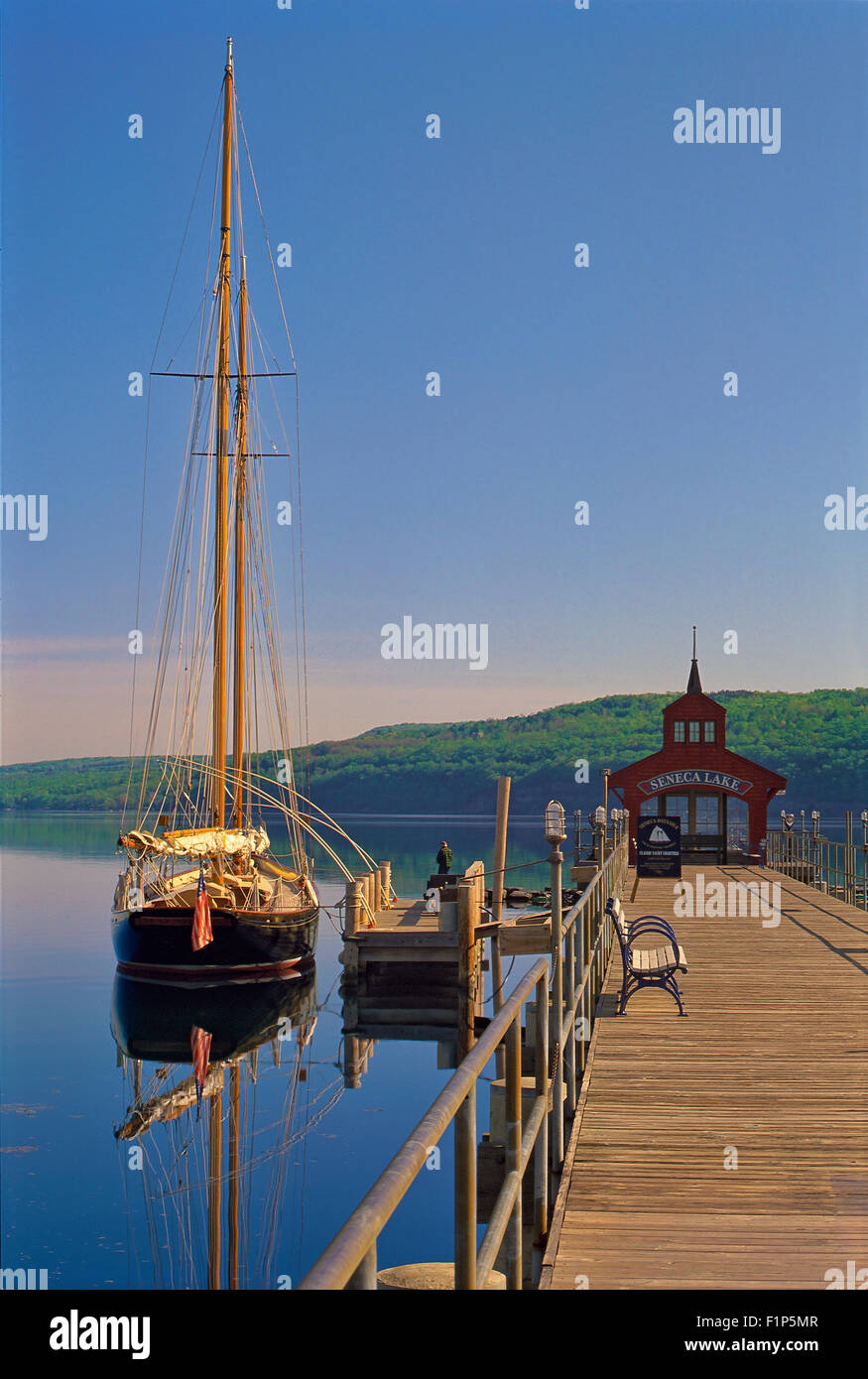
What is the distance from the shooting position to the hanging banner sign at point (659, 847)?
31.2 m

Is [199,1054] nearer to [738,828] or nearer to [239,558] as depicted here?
[239,558]

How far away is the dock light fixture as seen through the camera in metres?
12.3

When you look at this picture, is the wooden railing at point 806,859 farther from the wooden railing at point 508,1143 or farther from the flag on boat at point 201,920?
the wooden railing at point 508,1143

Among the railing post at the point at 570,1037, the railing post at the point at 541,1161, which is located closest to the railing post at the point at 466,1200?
the railing post at the point at 541,1161

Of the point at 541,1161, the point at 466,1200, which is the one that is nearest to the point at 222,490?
the point at 541,1161

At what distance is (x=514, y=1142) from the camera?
17.2 feet

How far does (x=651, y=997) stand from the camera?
12.5 metres

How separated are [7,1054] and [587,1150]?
2132cm

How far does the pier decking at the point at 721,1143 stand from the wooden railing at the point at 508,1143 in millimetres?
260

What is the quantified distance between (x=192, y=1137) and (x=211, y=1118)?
0.88m

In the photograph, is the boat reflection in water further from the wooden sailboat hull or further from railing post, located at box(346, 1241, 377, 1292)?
railing post, located at box(346, 1241, 377, 1292)
